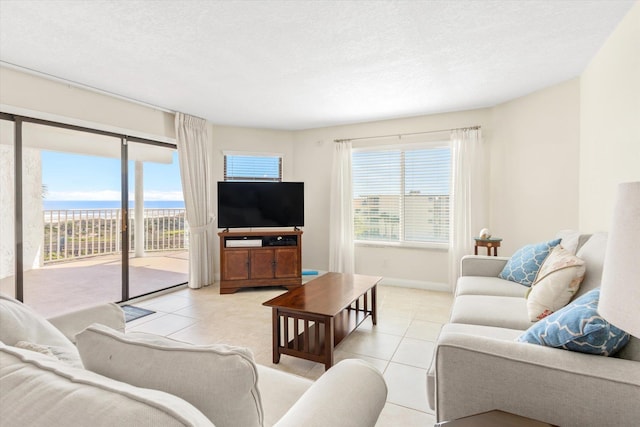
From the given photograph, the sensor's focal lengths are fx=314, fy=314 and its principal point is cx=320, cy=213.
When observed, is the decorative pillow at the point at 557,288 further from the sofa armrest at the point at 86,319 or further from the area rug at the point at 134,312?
the area rug at the point at 134,312

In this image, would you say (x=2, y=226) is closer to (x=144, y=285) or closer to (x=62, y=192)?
(x=62, y=192)

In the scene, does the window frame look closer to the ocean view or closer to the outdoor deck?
the ocean view

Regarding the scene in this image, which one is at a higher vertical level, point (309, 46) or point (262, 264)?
point (309, 46)

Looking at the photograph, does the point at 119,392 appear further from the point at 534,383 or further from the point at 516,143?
the point at 516,143

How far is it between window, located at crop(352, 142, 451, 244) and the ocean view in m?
2.79

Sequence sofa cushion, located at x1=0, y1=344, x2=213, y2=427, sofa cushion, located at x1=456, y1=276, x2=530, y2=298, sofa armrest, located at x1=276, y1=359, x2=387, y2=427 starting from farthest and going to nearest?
sofa cushion, located at x1=456, y1=276, x2=530, y2=298
sofa armrest, located at x1=276, y1=359, x2=387, y2=427
sofa cushion, located at x1=0, y1=344, x2=213, y2=427

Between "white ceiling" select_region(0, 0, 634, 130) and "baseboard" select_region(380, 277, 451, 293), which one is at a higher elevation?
"white ceiling" select_region(0, 0, 634, 130)

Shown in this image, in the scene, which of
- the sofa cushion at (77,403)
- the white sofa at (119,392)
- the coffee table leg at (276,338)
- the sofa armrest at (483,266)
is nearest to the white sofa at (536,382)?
the white sofa at (119,392)

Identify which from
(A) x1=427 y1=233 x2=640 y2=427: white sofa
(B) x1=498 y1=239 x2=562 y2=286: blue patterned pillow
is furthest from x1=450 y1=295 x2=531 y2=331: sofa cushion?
(A) x1=427 y1=233 x2=640 y2=427: white sofa

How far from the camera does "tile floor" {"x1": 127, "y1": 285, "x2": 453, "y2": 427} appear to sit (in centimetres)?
210

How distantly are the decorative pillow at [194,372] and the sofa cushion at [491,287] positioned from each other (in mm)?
2354

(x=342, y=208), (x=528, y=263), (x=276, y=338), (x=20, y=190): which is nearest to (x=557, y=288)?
(x=528, y=263)

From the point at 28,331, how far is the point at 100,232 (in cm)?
359

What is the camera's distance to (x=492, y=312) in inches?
81.1
